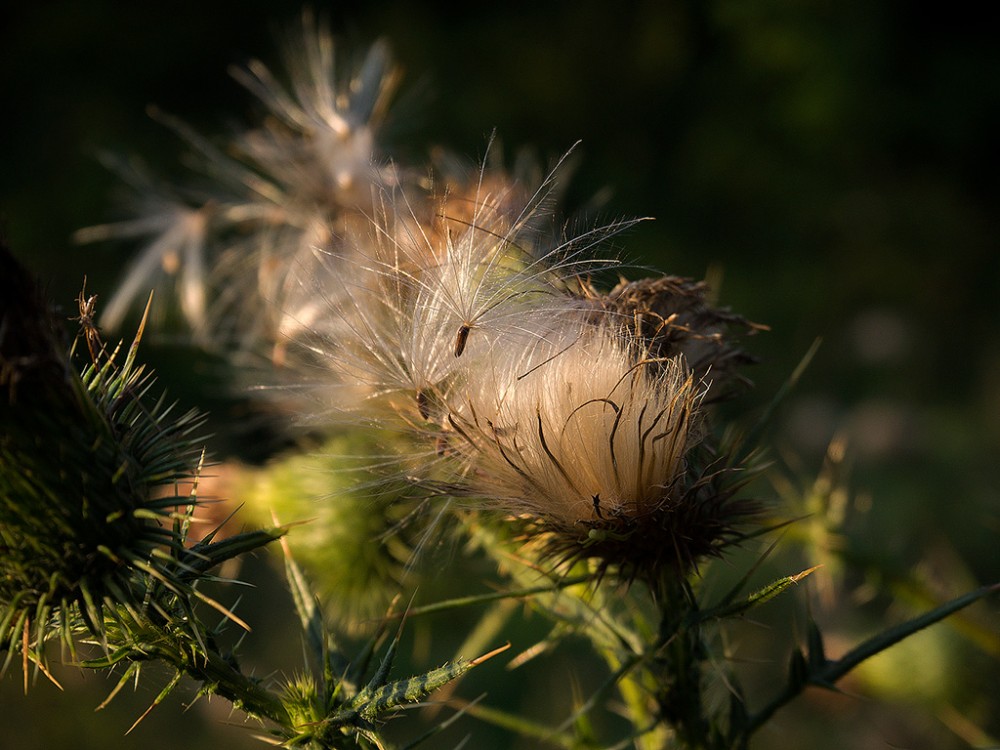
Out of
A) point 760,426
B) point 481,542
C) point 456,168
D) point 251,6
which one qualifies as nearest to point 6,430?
point 481,542

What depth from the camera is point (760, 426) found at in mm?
1038

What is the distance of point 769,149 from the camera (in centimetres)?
607

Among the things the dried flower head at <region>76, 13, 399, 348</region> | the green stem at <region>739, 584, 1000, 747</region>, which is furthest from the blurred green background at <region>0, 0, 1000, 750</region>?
the green stem at <region>739, 584, 1000, 747</region>

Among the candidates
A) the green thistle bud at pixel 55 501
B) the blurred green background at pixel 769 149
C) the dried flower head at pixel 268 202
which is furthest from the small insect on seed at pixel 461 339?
the blurred green background at pixel 769 149

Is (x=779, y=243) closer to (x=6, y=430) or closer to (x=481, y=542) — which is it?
(x=481, y=542)

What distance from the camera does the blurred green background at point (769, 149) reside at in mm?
5348

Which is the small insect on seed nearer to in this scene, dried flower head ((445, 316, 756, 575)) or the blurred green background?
dried flower head ((445, 316, 756, 575))

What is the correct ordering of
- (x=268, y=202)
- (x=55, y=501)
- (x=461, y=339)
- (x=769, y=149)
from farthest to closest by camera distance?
(x=769, y=149) → (x=268, y=202) → (x=461, y=339) → (x=55, y=501)

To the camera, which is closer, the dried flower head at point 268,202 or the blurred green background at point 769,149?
the dried flower head at point 268,202

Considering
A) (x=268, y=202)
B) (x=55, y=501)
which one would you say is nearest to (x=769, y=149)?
(x=268, y=202)

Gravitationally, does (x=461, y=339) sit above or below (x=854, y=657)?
above

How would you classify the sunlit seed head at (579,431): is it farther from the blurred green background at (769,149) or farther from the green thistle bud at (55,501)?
the blurred green background at (769,149)

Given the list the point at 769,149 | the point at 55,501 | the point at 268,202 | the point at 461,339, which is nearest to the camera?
the point at 55,501

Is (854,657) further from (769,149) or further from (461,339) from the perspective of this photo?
(769,149)
